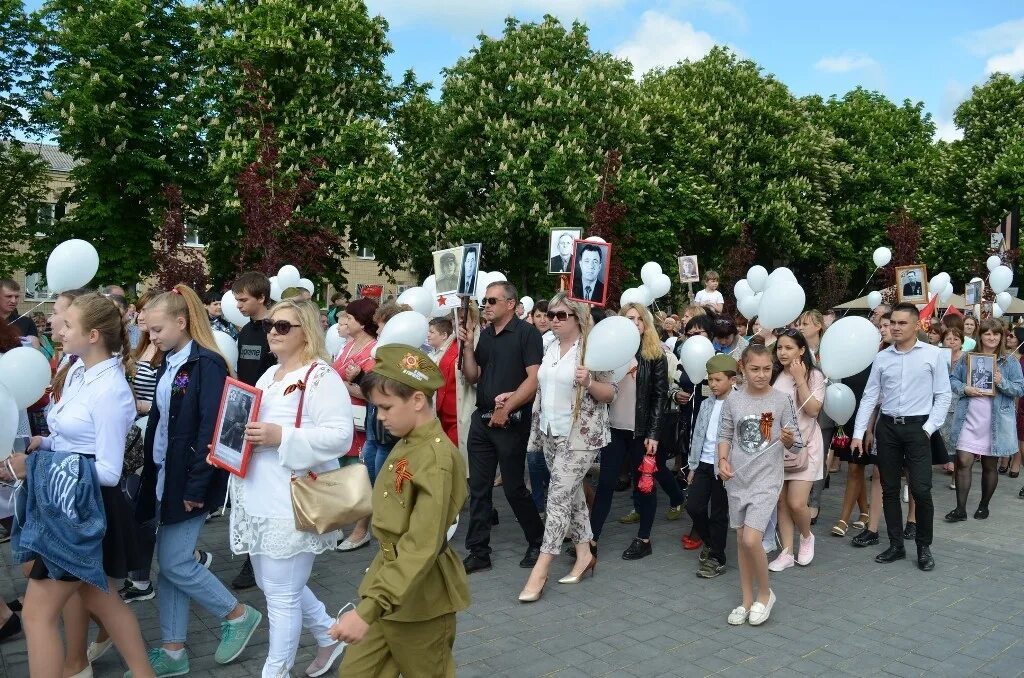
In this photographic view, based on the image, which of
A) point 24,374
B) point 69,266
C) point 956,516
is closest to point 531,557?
point 24,374

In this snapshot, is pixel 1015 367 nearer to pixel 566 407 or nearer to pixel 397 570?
pixel 566 407

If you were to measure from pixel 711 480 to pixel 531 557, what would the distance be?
5.05 ft

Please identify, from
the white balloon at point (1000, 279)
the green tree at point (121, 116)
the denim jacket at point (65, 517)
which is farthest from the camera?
the green tree at point (121, 116)

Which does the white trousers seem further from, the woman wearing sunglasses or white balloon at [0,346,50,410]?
the woman wearing sunglasses

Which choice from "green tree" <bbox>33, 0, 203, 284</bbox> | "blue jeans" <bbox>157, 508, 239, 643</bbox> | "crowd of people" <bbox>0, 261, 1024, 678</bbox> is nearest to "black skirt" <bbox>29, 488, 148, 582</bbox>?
"crowd of people" <bbox>0, 261, 1024, 678</bbox>

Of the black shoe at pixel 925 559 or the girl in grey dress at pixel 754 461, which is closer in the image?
the girl in grey dress at pixel 754 461

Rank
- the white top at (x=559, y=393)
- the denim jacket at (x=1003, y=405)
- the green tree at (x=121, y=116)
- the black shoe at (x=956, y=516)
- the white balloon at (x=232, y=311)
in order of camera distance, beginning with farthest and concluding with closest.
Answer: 1. the green tree at (x=121, y=116)
2. the white balloon at (x=232, y=311)
3. the denim jacket at (x=1003, y=405)
4. the black shoe at (x=956, y=516)
5. the white top at (x=559, y=393)

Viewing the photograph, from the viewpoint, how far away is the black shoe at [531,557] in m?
6.50

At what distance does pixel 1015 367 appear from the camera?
29.3 ft

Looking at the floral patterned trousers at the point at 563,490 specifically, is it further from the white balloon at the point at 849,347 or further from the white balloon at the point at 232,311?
the white balloon at the point at 232,311

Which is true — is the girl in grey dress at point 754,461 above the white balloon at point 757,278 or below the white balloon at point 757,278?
below

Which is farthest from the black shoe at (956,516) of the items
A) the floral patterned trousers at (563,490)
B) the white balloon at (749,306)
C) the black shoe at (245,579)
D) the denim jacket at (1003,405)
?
the black shoe at (245,579)

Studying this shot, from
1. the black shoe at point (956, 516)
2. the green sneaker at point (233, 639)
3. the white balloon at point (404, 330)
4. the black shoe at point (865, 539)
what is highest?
the white balloon at point (404, 330)

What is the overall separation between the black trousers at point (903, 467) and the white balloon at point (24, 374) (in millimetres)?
6013
